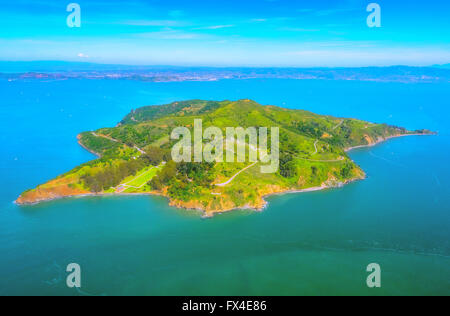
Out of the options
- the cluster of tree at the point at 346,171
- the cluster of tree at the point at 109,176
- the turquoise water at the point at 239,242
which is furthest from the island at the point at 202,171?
the turquoise water at the point at 239,242

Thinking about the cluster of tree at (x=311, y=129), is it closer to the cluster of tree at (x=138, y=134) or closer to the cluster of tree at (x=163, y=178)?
the cluster of tree at (x=138, y=134)

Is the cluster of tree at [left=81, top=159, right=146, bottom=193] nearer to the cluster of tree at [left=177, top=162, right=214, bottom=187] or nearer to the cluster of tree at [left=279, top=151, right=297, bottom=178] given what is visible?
the cluster of tree at [left=177, top=162, right=214, bottom=187]

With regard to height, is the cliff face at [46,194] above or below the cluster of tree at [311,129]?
below

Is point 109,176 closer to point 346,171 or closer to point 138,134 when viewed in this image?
point 138,134

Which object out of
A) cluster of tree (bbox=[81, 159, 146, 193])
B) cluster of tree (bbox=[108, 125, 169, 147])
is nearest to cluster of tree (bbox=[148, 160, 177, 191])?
cluster of tree (bbox=[81, 159, 146, 193])

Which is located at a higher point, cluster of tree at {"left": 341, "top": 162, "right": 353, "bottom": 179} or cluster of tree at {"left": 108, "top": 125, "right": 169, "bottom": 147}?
cluster of tree at {"left": 108, "top": 125, "right": 169, "bottom": 147}

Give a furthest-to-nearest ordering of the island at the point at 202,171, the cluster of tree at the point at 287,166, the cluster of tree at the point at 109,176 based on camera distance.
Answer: the cluster of tree at the point at 287,166, the cluster of tree at the point at 109,176, the island at the point at 202,171

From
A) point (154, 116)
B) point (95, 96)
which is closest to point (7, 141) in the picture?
point (154, 116)

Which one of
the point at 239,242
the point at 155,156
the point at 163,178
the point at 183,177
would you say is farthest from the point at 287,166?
the point at 155,156
